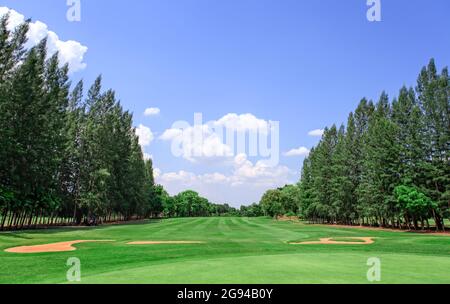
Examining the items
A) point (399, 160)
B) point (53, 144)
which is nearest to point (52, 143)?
point (53, 144)

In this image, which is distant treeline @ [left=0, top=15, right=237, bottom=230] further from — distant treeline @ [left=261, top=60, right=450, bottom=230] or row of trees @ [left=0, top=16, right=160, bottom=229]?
distant treeline @ [left=261, top=60, right=450, bottom=230]

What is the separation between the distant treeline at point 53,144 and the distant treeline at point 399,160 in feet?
161

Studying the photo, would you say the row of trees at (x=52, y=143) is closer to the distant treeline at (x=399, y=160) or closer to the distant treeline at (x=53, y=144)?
the distant treeline at (x=53, y=144)

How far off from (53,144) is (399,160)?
182 feet

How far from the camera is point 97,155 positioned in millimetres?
73375

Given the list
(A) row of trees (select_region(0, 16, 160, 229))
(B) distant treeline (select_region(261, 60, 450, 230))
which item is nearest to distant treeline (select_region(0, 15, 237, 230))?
(A) row of trees (select_region(0, 16, 160, 229))

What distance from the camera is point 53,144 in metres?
56.0

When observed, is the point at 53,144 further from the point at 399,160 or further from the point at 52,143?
the point at 399,160

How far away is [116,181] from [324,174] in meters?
49.5

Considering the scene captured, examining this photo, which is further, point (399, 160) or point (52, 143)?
point (399, 160)

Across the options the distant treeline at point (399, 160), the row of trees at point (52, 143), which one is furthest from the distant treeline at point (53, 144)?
the distant treeline at point (399, 160)

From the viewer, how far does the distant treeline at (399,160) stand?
5512 centimetres
